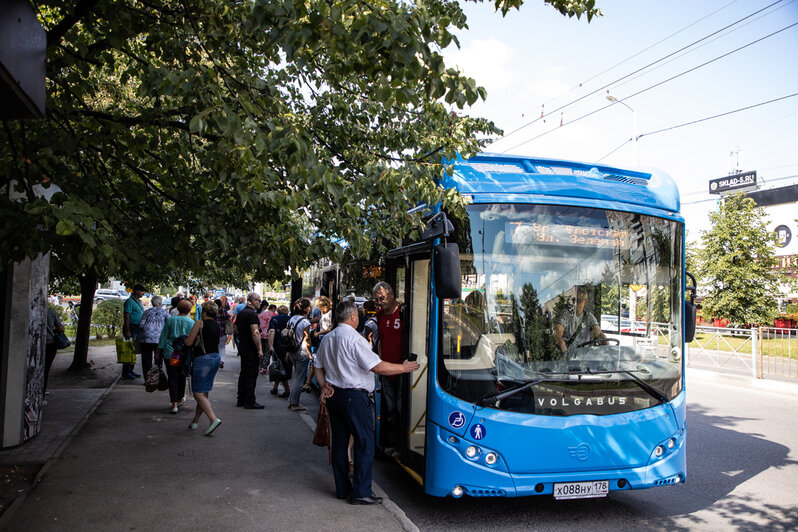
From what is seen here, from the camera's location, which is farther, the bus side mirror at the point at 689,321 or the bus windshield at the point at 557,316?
the bus side mirror at the point at 689,321

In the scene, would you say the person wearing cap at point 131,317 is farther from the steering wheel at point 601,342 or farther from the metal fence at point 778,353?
the metal fence at point 778,353

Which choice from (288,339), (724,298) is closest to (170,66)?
(288,339)

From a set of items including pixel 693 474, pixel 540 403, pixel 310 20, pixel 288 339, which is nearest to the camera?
pixel 310 20

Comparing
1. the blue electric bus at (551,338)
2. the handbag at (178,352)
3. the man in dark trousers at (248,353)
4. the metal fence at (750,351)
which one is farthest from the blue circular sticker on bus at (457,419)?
the metal fence at (750,351)

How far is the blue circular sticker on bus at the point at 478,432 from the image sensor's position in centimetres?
520

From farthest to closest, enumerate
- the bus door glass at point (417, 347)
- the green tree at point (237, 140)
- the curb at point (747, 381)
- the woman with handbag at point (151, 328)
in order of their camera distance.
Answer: the curb at point (747, 381) < the woman with handbag at point (151, 328) < the bus door glass at point (417, 347) < the green tree at point (237, 140)

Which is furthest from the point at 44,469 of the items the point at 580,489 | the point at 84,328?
the point at 84,328

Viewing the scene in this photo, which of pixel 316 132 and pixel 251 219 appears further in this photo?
pixel 316 132

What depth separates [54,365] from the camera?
15.9m

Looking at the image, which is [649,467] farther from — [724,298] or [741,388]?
[724,298]

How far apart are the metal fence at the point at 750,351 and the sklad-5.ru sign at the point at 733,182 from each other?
46.0m

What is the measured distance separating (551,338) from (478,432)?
102 cm

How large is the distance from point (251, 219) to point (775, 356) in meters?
14.4

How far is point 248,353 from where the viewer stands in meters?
10.8
